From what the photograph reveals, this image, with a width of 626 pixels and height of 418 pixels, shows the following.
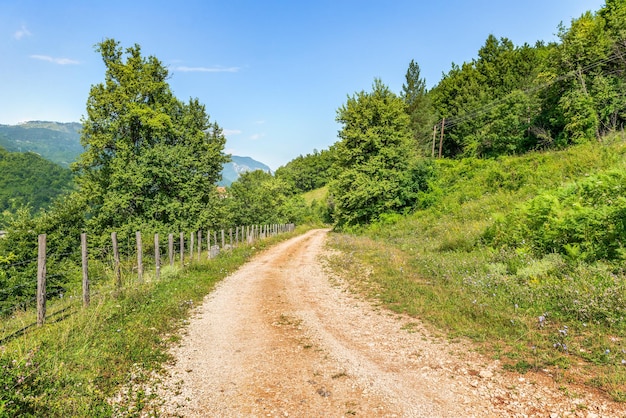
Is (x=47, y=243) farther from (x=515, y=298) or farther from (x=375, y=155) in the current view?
(x=515, y=298)

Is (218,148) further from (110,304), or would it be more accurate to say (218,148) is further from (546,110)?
(546,110)

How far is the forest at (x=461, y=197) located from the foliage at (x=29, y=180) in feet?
235

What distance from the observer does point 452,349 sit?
19.1 ft

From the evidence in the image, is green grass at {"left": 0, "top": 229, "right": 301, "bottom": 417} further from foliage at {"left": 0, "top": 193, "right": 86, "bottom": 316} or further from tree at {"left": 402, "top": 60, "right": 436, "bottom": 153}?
tree at {"left": 402, "top": 60, "right": 436, "bottom": 153}

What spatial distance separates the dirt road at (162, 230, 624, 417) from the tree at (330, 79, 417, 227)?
2268 cm

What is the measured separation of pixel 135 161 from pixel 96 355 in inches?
996

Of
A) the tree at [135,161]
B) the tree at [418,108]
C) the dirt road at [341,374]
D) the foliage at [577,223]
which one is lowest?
the dirt road at [341,374]

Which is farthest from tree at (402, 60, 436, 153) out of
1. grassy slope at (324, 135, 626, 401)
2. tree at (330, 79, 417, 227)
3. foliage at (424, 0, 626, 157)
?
grassy slope at (324, 135, 626, 401)

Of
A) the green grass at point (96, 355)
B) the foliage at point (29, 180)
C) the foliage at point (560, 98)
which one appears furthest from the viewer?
the foliage at point (29, 180)

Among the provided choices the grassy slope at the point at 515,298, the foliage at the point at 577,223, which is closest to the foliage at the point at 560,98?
the grassy slope at the point at 515,298

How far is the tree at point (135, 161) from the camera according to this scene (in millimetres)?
26703

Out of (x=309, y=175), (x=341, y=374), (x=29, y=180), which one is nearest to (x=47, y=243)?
(x=341, y=374)

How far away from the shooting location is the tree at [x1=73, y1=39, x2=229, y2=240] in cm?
2670

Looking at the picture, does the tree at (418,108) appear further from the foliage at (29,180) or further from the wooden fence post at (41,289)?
the foliage at (29,180)
